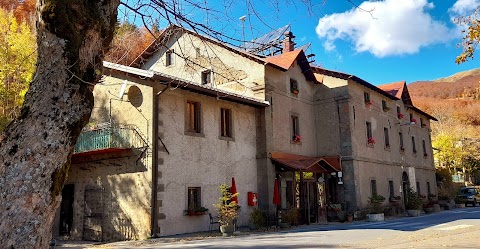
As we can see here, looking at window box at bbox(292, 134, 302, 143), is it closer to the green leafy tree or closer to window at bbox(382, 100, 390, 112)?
window at bbox(382, 100, 390, 112)

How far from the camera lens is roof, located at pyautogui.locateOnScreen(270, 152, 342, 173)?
62.5ft

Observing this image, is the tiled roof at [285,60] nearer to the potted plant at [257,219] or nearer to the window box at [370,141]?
the window box at [370,141]

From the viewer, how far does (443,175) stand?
1507 inches

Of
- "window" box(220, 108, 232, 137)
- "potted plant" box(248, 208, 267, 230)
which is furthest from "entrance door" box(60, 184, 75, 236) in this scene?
"potted plant" box(248, 208, 267, 230)

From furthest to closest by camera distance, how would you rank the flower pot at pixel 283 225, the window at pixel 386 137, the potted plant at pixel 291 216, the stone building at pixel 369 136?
the window at pixel 386 137
the stone building at pixel 369 136
the potted plant at pixel 291 216
the flower pot at pixel 283 225

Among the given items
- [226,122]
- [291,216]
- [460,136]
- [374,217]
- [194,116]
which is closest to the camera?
[194,116]

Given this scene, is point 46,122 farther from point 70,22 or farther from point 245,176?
point 245,176

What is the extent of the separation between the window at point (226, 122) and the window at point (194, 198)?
2.86m

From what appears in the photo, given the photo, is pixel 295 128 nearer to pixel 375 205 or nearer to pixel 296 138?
pixel 296 138

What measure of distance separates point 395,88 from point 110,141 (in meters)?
22.0

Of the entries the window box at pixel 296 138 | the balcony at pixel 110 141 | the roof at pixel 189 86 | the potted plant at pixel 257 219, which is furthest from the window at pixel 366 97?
the balcony at pixel 110 141

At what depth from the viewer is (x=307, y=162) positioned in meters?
20.2

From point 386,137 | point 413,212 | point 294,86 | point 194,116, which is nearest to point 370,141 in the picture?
point 386,137

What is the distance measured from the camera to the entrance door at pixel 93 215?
16.3 m
